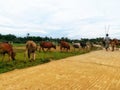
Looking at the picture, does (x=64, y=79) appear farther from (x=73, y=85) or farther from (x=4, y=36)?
(x=4, y=36)

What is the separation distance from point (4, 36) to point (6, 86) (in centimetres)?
6158

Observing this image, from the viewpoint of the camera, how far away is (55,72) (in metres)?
13.3

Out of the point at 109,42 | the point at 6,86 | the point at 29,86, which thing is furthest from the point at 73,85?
the point at 109,42

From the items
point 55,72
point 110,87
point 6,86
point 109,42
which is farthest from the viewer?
point 109,42

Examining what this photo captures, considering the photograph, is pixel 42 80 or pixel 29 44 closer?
pixel 42 80

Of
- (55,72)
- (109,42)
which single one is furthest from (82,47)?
(55,72)

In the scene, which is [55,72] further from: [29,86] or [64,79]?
[29,86]

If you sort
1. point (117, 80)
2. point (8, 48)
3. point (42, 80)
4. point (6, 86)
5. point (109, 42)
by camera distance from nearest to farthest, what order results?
point (6, 86), point (42, 80), point (117, 80), point (8, 48), point (109, 42)

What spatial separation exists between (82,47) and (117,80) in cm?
2781

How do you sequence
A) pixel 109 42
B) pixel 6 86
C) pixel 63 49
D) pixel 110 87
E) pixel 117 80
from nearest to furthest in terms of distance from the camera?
1. pixel 6 86
2. pixel 110 87
3. pixel 117 80
4. pixel 63 49
5. pixel 109 42

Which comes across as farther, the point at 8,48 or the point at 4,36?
the point at 4,36

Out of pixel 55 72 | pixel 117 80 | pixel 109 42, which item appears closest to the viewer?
pixel 117 80

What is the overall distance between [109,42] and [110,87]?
28.4 metres

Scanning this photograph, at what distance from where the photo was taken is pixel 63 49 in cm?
3506
